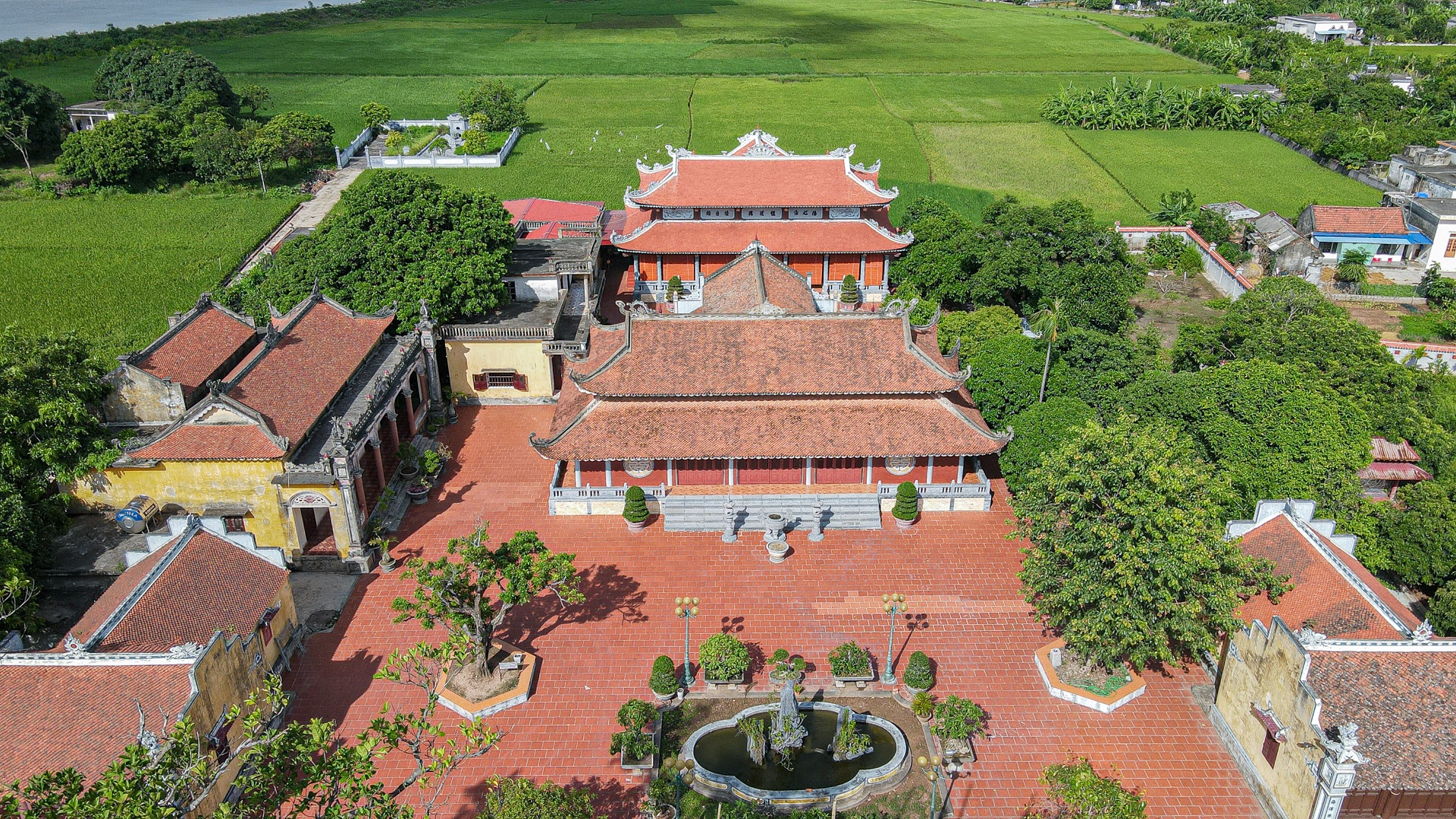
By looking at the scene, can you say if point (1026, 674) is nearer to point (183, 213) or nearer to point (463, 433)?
point (463, 433)

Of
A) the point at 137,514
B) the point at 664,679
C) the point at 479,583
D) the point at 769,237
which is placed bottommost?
the point at 664,679

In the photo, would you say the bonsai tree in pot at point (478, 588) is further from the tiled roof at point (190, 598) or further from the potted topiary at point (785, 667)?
the potted topiary at point (785, 667)

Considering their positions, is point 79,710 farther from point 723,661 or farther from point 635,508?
point 635,508

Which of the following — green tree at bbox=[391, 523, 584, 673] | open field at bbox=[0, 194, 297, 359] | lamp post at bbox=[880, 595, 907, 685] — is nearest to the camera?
green tree at bbox=[391, 523, 584, 673]

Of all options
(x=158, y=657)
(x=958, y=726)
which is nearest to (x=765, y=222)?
(x=958, y=726)

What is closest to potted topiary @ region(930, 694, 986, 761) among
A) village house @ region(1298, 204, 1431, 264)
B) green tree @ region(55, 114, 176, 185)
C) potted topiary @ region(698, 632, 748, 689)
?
potted topiary @ region(698, 632, 748, 689)

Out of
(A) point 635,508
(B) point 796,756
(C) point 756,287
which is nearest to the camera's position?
(B) point 796,756

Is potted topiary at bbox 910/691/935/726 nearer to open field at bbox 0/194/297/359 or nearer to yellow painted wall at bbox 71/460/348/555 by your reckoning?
yellow painted wall at bbox 71/460/348/555
